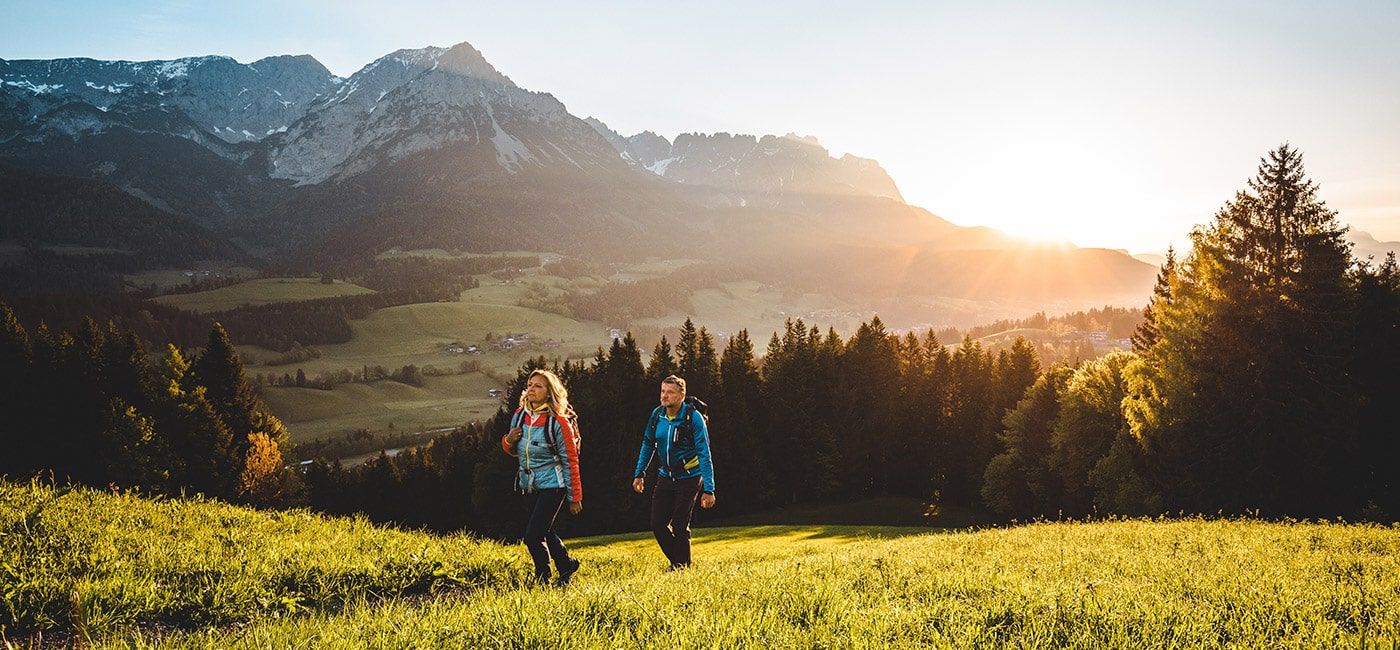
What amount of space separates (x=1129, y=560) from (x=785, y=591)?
5.96 meters

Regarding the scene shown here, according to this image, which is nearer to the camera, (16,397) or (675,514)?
(675,514)

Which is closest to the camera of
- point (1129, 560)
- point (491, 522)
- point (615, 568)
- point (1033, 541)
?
point (1129, 560)

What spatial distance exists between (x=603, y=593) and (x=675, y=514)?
16.6 ft

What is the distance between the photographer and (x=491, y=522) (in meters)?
54.3

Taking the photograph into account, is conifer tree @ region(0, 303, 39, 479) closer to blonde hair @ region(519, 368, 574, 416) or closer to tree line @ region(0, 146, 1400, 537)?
tree line @ region(0, 146, 1400, 537)

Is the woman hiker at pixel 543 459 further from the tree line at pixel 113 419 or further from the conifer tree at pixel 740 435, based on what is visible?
the conifer tree at pixel 740 435

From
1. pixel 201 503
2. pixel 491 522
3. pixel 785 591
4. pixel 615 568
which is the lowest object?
pixel 491 522

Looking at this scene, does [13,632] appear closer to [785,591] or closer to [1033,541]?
[785,591]

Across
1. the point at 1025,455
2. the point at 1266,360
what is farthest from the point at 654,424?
the point at 1025,455

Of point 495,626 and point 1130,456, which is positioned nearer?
point 495,626

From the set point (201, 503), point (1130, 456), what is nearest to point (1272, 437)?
point (1130, 456)

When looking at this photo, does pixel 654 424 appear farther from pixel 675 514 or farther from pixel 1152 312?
pixel 1152 312

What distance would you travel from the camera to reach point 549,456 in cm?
934

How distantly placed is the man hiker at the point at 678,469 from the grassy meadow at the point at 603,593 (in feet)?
2.78
